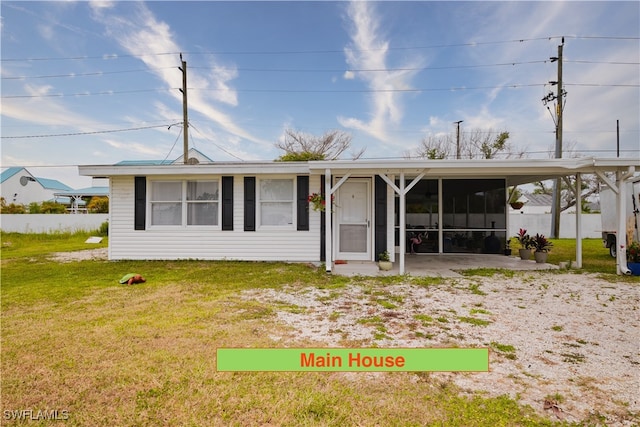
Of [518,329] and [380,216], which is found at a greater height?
[380,216]

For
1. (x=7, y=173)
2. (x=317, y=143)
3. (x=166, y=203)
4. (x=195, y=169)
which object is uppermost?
(x=317, y=143)

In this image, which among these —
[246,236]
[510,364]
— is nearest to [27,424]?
[510,364]

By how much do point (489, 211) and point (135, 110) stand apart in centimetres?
1734

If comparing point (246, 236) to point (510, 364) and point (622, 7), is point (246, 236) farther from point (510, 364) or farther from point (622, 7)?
point (622, 7)

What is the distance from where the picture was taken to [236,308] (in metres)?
A: 4.07

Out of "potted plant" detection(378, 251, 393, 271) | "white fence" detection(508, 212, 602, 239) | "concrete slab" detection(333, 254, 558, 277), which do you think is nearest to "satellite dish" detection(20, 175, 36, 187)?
"concrete slab" detection(333, 254, 558, 277)

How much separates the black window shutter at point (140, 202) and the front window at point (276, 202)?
2997 millimetres

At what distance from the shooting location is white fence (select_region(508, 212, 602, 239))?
52.6ft

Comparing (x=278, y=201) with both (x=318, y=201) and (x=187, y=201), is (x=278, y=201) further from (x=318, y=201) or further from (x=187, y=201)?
(x=187, y=201)

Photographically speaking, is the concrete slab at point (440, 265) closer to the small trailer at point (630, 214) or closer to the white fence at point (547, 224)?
the small trailer at point (630, 214)

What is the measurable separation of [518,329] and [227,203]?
6.57 meters

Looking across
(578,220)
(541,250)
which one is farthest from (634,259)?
(541,250)

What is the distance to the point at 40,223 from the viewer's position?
598 inches

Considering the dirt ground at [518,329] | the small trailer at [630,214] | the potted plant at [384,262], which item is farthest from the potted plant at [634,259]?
the potted plant at [384,262]
